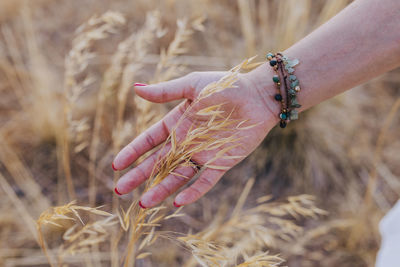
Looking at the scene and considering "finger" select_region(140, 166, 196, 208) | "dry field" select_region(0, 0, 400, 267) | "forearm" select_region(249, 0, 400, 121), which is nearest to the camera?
"finger" select_region(140, 166, 196, 208)

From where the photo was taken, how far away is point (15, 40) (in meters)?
2.16

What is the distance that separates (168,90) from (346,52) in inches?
21.3

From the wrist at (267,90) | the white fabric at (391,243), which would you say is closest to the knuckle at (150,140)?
the wrist at (267,90)

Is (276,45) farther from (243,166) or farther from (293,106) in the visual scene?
(293,106)

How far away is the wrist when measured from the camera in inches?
39.0

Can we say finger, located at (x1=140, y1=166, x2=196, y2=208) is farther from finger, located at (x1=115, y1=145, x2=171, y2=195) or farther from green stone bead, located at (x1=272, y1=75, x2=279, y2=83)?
green stone bead, located at (x1=272, y1=75, x2=279, y2=83)

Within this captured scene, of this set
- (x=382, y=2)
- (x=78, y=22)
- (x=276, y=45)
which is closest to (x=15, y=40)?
(x=78, y=22)

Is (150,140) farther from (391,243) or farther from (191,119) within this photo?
(391,243)

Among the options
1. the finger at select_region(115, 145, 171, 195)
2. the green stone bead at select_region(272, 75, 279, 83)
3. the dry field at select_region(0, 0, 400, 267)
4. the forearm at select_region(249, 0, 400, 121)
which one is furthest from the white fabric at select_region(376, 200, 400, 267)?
the finger at select_region(115, 145, 171, 195)

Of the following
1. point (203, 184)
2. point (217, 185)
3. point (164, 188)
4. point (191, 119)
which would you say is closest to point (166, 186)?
point (164, 188)

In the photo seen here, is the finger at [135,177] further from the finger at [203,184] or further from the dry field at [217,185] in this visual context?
the dry field at [217,185]

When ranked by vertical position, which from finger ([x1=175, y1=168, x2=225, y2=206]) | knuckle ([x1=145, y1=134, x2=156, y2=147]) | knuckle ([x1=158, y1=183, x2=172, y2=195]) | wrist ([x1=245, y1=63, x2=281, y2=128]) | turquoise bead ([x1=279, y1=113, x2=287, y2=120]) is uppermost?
wrist ([x1=245, y1=63, x2=281, y2=128])

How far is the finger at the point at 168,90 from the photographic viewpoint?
2.93 ft

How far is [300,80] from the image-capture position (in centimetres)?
97
